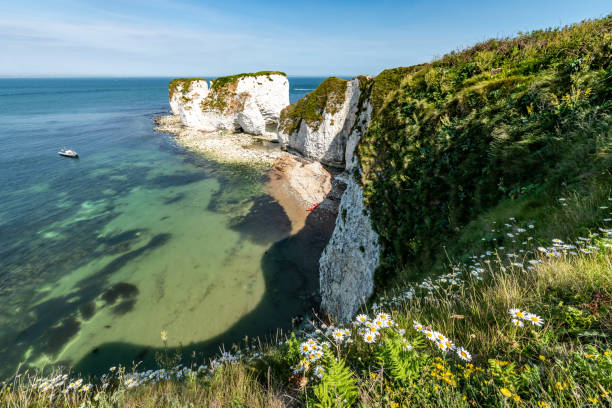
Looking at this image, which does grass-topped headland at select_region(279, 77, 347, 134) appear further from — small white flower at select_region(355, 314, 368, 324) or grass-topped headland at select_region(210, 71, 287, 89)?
small white flower at select_region(355, 314, 368, 324)

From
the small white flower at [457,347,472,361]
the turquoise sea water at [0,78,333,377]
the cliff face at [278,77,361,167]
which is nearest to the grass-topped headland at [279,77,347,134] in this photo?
the cliff face at [278,77,361,167]

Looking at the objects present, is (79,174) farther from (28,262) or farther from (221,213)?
(221,213)

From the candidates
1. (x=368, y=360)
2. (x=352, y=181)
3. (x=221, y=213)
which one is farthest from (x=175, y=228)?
(x=368, y=360)

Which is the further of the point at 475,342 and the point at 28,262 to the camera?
the point at 28,262

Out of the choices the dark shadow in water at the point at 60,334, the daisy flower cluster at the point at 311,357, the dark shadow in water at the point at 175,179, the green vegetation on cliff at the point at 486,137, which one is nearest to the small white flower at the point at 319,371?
the daisy flower cluster at the point at 311,357

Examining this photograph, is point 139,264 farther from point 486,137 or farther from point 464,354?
point 486,137

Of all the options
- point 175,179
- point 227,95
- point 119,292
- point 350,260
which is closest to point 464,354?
point 350,260
